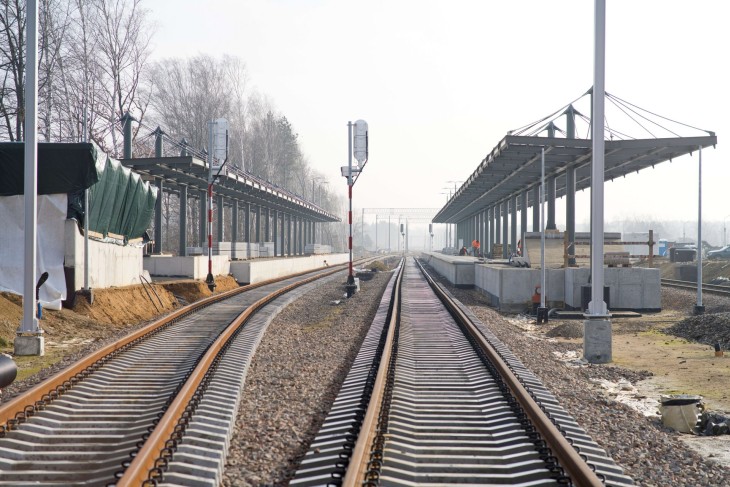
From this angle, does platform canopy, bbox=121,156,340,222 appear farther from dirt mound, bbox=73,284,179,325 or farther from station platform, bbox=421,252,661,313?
station platform, bbox=421,252,661,313

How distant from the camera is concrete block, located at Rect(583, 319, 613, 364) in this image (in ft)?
41.0

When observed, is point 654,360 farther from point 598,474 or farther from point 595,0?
point 598,474

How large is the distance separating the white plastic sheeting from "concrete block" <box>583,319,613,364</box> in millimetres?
12054

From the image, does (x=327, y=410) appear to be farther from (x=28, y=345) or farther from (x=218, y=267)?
(x=218, y=267)

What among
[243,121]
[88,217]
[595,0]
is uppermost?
[243,121]

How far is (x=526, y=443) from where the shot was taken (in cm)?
614

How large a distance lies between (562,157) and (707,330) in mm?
12109

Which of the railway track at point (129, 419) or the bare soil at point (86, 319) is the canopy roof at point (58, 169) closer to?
the bare soil at point (86, 319)

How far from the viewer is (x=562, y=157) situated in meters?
26.9

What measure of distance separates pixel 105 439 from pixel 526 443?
4.00 metres

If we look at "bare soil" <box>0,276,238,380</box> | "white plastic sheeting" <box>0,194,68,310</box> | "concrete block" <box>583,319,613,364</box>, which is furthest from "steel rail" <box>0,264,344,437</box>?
"concrete block" <box>583,319,613,364</box>

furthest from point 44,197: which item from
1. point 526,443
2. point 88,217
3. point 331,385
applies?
point 526,443

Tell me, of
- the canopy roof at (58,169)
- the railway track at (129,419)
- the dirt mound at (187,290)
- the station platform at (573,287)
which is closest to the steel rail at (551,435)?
the railway track at (129,419)

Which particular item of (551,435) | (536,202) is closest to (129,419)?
(551,435)
